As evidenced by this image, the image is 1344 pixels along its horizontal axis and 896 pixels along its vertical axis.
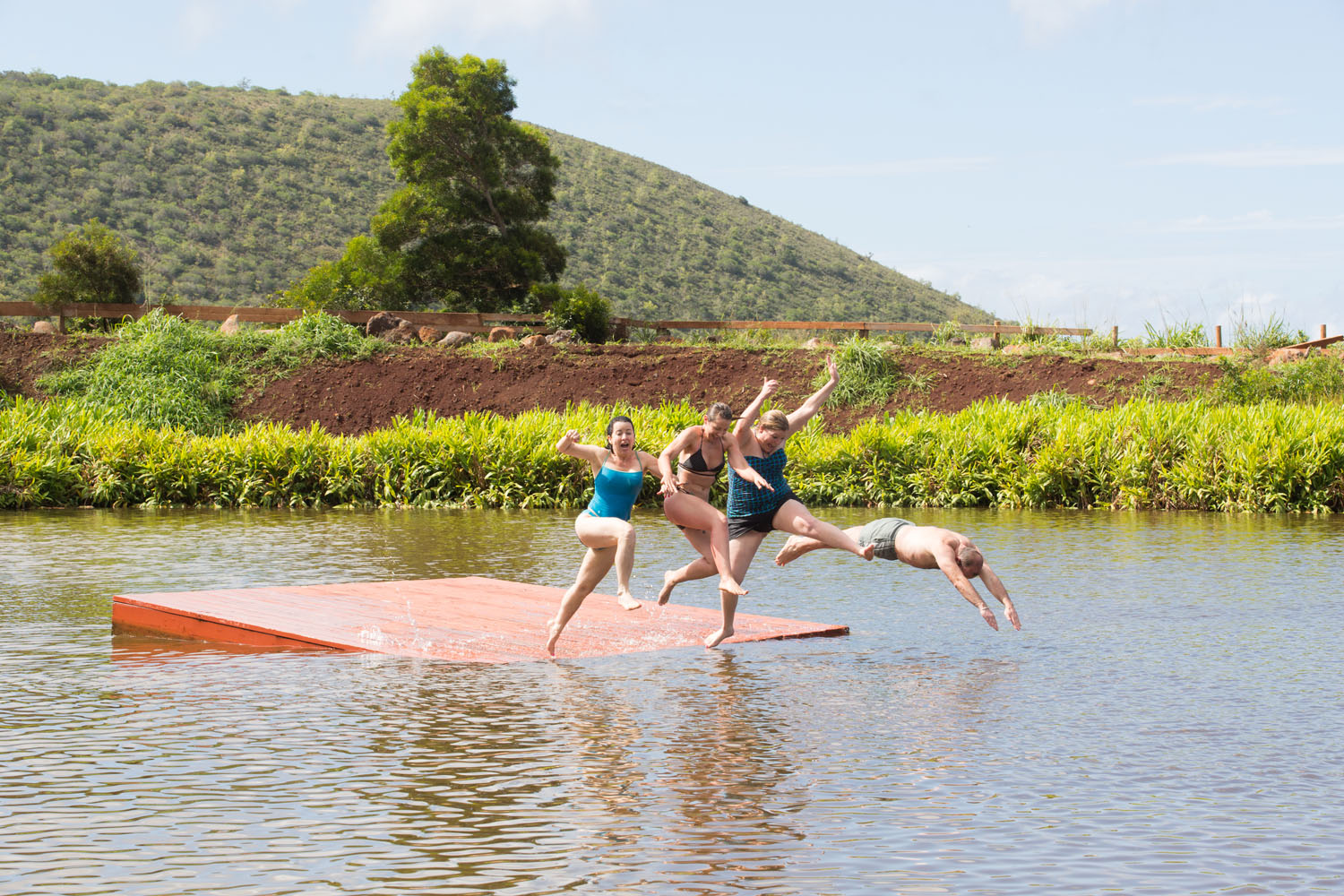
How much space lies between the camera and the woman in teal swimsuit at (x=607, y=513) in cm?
765

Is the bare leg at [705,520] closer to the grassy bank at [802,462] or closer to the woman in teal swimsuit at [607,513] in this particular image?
the woman in teal swimsuit at [607,513]

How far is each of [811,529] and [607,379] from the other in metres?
19.7

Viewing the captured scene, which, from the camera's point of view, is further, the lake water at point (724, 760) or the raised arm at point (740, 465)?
the raised arm at point (740, 465)

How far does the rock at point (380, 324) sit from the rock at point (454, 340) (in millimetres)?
1239

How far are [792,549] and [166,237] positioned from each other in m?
54.4

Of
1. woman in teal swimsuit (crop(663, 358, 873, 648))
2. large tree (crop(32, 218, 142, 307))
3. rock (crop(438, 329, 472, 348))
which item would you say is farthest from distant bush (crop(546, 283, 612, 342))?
woman in teal swimsuit (crop(663, 358, 873, 648))

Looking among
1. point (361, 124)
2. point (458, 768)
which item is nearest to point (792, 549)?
point (458, 768)

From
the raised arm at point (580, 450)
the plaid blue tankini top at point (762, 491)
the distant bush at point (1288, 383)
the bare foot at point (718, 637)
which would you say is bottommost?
the bare foot at point (718, 637)

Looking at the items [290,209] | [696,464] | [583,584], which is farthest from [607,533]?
[290,209]

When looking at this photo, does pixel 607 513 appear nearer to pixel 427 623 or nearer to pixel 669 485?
pixel 669 485

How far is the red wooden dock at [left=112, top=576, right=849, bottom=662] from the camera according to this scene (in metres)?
8.20

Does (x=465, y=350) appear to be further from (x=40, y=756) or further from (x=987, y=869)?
(x=987, y=869)

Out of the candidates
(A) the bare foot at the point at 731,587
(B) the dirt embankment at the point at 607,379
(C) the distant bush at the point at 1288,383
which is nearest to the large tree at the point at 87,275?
(B) the dirt embankment at the point at 607,379

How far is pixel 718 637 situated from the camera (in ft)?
27.0
